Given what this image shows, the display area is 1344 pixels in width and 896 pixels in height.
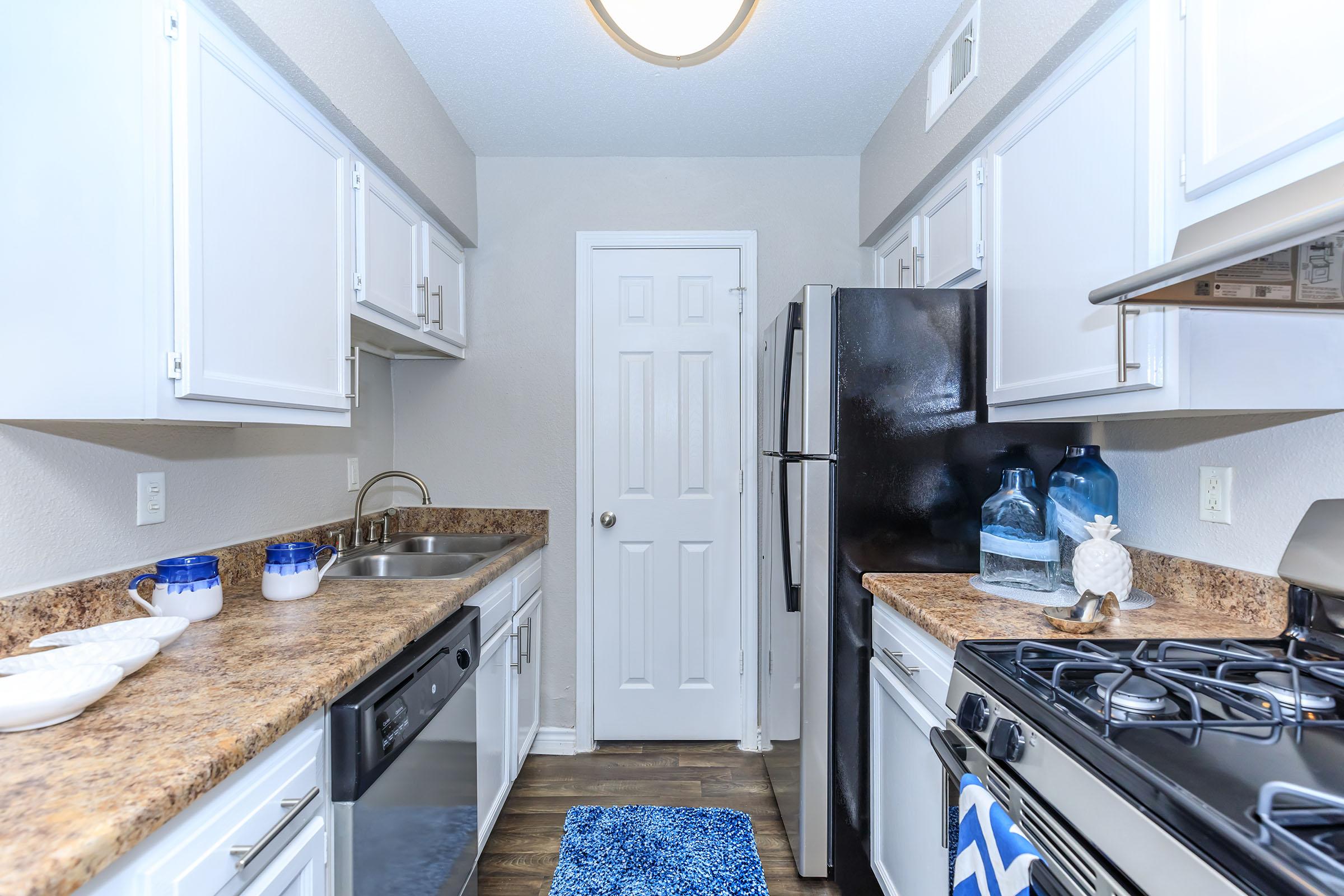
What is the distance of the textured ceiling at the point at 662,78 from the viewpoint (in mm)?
1840

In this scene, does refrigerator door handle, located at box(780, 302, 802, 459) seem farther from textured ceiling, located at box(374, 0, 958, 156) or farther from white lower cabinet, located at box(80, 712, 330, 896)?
white lower cabinet, located at box(80, 712, 330, 896)

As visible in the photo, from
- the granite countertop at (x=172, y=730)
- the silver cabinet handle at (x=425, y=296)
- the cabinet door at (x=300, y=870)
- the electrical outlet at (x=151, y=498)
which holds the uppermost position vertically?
the silver cabinet handle at (x=425, y=296)

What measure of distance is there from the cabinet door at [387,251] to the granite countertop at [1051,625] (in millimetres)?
1599

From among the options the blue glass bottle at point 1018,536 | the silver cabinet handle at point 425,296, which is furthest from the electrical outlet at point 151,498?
the blue glass bottle at point 1018,536

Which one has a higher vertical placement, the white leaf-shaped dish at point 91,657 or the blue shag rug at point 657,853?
the white leaf-shaped dish at point 91,657

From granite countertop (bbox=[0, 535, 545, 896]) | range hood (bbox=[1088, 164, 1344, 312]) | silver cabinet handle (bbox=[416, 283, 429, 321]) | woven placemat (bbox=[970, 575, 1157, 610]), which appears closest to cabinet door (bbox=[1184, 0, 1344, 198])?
range hood (bbox=[1088, 164, 1344, 312])

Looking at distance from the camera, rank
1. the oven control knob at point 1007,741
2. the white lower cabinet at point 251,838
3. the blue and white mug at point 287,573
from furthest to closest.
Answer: the blue and white mug at point 287,573 → the oven control knob at point 1007,741 → the white lower cabinet at point 251,838

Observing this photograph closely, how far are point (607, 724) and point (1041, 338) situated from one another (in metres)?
2.17

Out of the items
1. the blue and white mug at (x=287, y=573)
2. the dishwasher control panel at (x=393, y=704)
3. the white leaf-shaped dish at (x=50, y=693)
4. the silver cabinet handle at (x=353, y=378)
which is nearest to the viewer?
the white leaf-shaped dish at (x=50, y=693)

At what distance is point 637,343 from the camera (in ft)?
8.92

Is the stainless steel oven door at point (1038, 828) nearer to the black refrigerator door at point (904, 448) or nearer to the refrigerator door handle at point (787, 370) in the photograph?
the black refrigerator door at point (904, 448)

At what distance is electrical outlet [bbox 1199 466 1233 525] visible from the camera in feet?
4.47

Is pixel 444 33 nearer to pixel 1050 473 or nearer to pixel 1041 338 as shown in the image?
pixel 1041 338

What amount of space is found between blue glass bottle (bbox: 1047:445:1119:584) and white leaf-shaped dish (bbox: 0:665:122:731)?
1.89 metres
